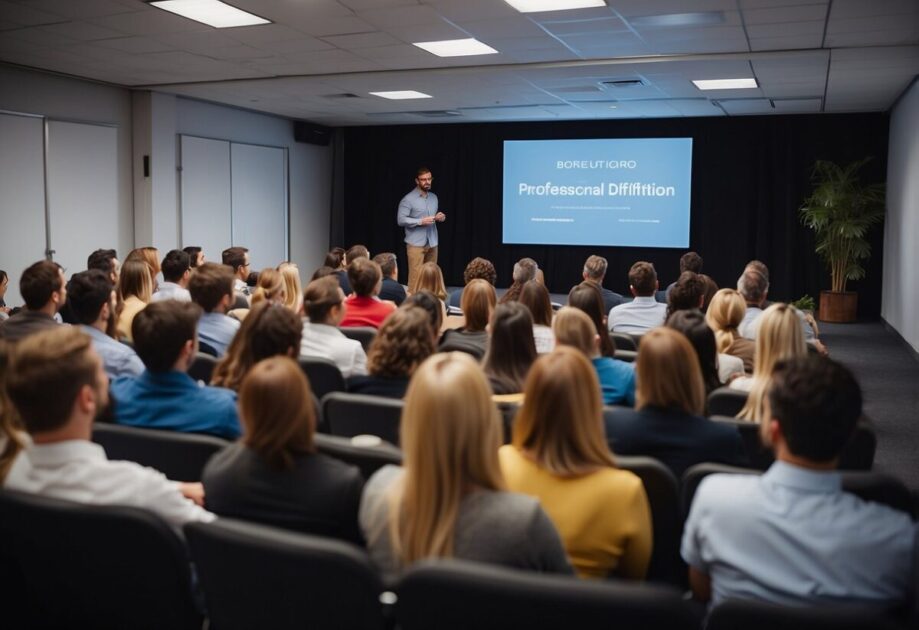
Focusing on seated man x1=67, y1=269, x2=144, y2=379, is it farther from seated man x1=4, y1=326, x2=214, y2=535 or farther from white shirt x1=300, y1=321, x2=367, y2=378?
seated man x1=4, y1=326, x2=214, y2=535

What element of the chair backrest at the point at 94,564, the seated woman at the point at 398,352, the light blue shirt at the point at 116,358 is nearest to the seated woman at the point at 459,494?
the chair backrest at the point at 94,564

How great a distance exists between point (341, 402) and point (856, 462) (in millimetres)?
1845

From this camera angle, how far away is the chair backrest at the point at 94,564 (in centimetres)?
169

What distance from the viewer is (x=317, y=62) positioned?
8.14 m

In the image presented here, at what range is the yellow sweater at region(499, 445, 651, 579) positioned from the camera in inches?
75.4

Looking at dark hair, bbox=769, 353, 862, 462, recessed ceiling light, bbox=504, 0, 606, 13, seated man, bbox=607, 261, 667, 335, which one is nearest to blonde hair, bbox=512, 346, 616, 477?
dark hair, bbox=769, 353, 862, 462

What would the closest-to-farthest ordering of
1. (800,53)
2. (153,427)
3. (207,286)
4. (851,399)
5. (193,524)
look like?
(193,524), (851,399), (153,427), (207,286), (800,53)

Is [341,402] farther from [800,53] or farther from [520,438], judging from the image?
[800,53]

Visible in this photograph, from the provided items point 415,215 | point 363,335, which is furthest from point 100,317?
point 415,215

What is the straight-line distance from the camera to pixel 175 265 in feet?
20.0

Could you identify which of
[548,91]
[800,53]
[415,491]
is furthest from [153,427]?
[548,91]

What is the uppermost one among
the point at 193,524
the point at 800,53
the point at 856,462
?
the point at 800,53

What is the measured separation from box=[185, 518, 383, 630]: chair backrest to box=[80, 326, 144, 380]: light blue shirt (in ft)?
7.29

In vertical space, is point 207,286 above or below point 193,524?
above
